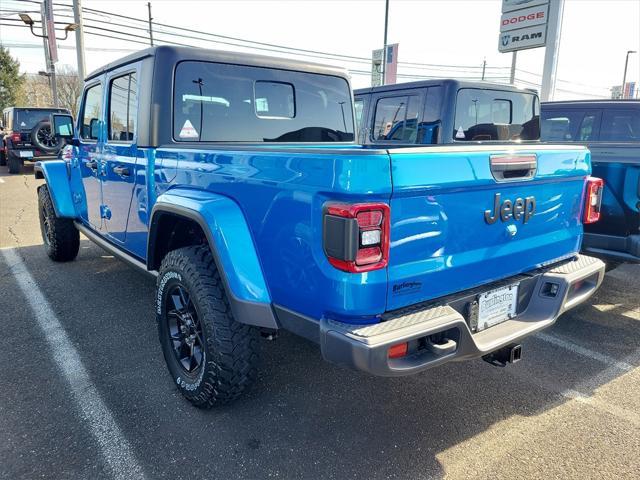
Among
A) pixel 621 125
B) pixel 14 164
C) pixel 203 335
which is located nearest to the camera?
pixel 203 335

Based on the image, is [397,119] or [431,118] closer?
[431,118]

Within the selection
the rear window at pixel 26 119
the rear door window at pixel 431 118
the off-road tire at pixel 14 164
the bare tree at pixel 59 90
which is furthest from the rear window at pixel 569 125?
the bare tree at pixel 59 90

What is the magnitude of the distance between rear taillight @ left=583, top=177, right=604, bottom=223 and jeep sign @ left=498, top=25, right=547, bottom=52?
8.87m

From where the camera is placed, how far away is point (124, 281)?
496 cm

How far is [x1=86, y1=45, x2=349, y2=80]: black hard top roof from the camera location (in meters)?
3.12

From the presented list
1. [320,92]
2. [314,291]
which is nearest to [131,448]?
[314,291]

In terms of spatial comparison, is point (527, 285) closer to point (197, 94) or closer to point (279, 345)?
point (279, 345)

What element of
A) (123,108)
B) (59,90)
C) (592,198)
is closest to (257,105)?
(123,108)

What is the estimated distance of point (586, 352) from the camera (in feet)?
11.6

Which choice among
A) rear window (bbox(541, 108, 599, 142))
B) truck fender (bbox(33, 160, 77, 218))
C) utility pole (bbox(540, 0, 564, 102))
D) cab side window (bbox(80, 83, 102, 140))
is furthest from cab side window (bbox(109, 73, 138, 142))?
utility pole (bbox(540, 0, 564, 102))

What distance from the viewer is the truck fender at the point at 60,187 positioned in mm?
4953

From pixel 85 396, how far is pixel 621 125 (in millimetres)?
6313

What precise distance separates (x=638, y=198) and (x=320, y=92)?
2.68 m

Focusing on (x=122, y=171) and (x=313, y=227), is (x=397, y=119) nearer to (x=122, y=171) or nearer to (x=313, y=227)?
(x=122, y=171)
